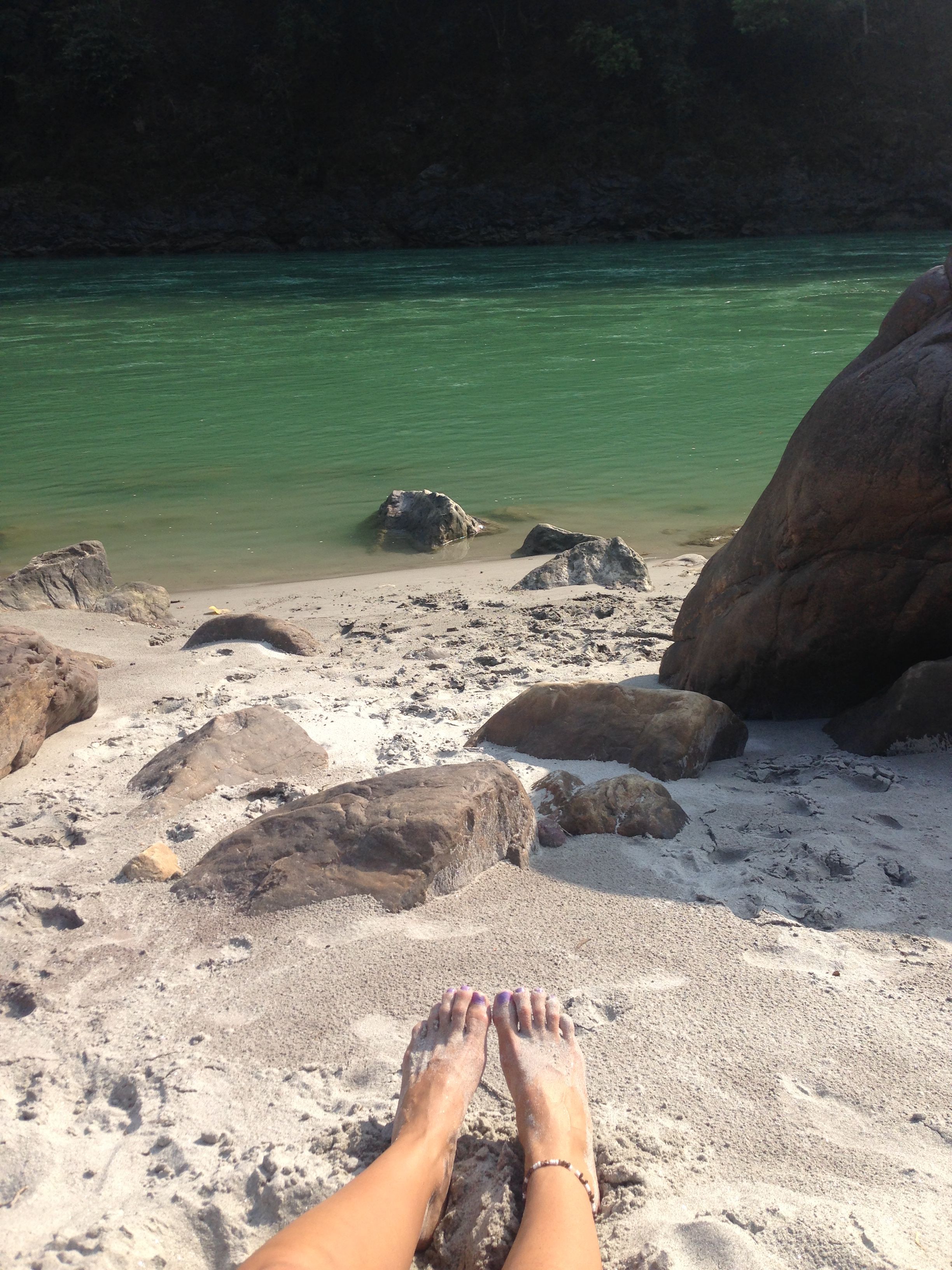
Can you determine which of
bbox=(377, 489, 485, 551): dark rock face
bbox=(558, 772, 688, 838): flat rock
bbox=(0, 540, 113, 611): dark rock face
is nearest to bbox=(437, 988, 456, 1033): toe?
bbox=(558, 772, 688, 838): flat rock

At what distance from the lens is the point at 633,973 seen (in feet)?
7.09

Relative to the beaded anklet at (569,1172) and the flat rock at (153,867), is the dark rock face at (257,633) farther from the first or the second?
the beaded anklet at (569,1172)

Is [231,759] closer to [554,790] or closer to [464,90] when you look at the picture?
[554,790]

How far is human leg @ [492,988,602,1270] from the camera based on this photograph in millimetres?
1537

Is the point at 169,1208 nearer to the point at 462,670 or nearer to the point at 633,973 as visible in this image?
the point at 633,973

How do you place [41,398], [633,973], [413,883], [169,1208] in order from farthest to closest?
[41,398], [413,883], [633,973], [169,1208]

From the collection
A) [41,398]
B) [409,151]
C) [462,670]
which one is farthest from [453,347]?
[409,151]

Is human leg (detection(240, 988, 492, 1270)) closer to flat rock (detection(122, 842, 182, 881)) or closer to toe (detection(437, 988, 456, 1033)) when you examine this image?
toe (detection(437, 988, 456, 1033))

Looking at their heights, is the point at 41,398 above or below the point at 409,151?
below

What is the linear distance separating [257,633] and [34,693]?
4.37 feet

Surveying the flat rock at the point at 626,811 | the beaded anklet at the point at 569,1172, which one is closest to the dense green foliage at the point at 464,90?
the flat rock at the point at 626,811

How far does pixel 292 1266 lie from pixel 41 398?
11.7 meters

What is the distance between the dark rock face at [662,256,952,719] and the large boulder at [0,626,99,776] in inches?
82.1

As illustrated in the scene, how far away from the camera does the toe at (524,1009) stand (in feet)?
6.48
